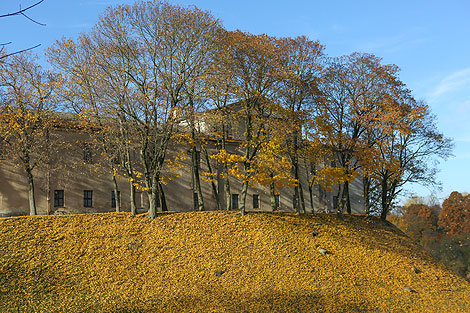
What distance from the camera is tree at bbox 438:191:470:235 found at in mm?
66438

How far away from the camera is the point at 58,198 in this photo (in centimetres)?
3634

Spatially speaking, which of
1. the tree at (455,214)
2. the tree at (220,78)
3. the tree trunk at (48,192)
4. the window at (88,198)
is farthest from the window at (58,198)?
the tree at (455,214)

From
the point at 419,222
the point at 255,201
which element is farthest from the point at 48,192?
the point at 419,222

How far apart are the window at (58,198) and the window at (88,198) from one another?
187cm

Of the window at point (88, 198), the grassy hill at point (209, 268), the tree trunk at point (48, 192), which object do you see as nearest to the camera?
the grassy hill at point (209, 268)

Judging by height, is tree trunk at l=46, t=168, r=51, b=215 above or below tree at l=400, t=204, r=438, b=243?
above

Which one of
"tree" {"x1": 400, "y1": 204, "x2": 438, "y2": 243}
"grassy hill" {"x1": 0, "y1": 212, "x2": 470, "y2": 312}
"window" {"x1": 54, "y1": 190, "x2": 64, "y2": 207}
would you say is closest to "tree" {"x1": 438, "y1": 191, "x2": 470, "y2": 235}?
"tree" {"x1": 400, "y1": 204, "x2": 438, "y2": 243}

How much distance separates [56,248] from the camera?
73.4ft

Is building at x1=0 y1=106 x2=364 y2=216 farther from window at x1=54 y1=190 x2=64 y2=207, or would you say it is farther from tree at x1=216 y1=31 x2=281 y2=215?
tree at x1=216 y1=31 x2=281 y2=215

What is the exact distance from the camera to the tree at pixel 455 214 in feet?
218

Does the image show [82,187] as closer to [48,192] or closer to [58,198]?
[58,198]

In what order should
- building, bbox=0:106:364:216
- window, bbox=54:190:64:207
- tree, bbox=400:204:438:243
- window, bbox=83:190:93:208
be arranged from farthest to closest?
tree, bbox=400:204:438:243
window, bbox=83:190:93:208
window, bbox=54:190:64:207
building, bbox=0:106:364:216

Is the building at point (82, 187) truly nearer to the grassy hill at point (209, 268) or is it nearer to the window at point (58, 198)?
the window at point (58, 198)

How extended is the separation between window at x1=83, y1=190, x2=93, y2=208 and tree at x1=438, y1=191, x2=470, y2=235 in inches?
2121
